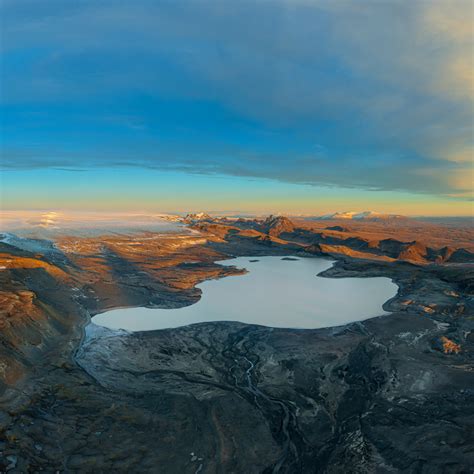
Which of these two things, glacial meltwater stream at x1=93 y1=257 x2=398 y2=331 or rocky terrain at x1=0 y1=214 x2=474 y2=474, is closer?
rocky terrain at x1=0 y1=214 x2=474 y2=474

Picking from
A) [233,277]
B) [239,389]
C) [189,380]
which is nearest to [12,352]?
[189,380]

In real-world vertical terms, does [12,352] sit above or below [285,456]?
above

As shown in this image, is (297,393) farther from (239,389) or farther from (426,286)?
(426,286)

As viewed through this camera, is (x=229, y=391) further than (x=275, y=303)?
No

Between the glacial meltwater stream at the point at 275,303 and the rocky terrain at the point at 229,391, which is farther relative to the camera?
the glacial meltwater stream at the point at 275,303
